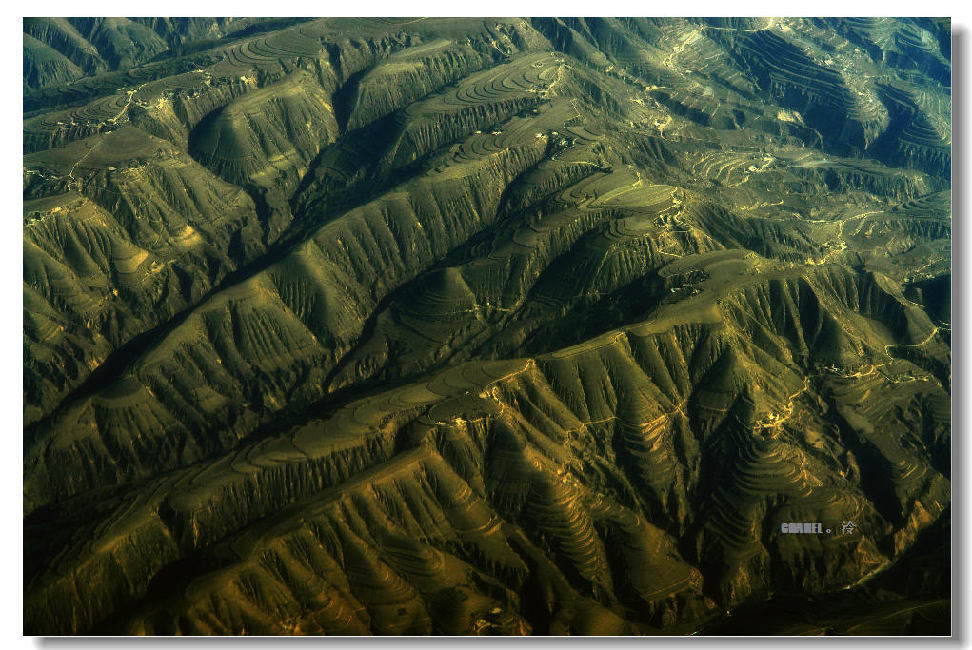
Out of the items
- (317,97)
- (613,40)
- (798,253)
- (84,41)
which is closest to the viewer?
(798,253)

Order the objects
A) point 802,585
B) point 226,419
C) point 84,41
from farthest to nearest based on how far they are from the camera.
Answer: point 84,41, point 226,419, point 802,585

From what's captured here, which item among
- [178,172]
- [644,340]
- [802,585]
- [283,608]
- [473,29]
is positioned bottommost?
[802,585]

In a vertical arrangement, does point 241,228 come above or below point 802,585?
above

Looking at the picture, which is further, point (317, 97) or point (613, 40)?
point (613, 40)

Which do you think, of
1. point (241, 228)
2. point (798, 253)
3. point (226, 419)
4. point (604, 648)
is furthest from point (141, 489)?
point (798, 253)

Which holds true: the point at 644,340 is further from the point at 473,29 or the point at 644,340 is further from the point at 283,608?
the point at 473,29

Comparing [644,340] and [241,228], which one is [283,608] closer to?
[644,340]
